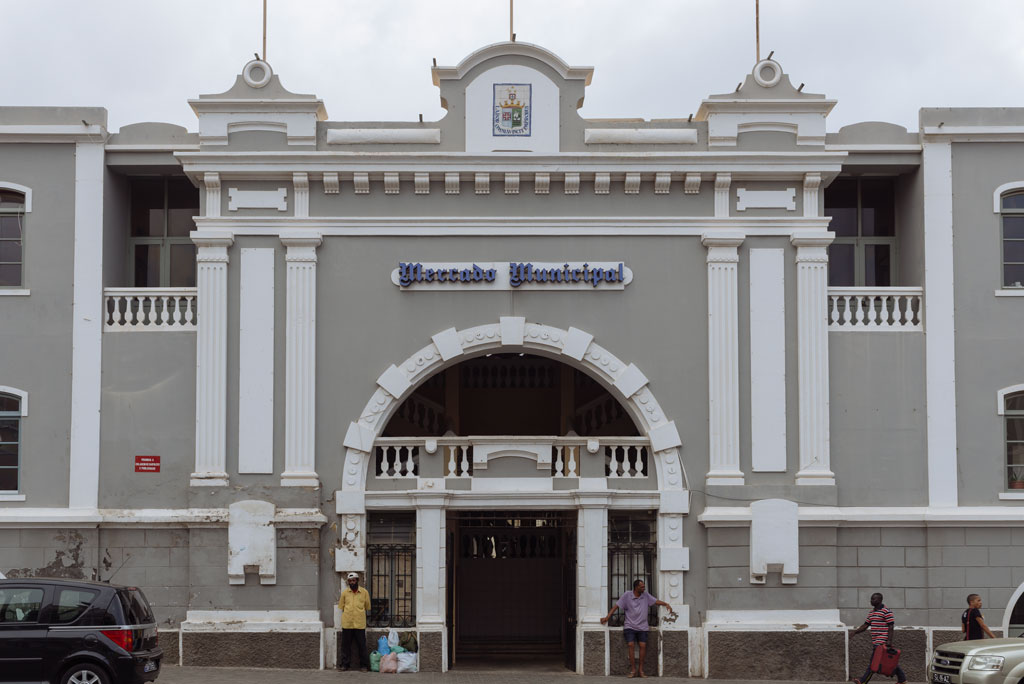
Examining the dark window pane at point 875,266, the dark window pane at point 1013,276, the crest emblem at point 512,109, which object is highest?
the crest emblem at point 512,109

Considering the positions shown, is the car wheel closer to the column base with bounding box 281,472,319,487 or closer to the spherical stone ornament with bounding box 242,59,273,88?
the column base with bounding box 281,472,319,487

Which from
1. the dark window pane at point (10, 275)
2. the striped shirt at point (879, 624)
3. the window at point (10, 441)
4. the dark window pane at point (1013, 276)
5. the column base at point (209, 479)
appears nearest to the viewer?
the striped shirt at point (879, 624)

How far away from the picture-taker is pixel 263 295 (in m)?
23.0

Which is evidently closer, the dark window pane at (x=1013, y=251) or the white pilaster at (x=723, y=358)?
the white pilaster at (x=723, y=358)

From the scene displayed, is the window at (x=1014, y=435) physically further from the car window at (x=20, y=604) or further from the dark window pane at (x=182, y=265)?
the car window at (x=20, y=604)

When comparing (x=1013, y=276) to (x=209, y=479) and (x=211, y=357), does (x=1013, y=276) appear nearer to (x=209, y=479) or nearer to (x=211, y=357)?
(x=211, y=357)

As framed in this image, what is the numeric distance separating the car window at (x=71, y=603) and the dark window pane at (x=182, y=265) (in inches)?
345

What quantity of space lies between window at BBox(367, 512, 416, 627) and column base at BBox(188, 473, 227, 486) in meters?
2.56

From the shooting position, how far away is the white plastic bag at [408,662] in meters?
22.1

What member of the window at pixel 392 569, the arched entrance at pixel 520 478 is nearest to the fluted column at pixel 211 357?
the arched entrance at pixel 520 478

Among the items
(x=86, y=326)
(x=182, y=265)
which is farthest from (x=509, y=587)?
(x=86, y=326)

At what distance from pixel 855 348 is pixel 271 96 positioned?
11.0 m

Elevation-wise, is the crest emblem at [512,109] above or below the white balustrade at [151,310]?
above

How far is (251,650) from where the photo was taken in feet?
72.4
